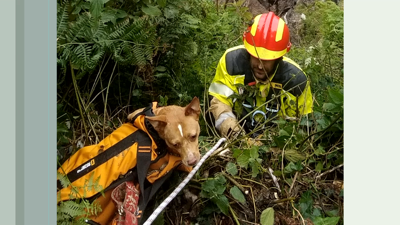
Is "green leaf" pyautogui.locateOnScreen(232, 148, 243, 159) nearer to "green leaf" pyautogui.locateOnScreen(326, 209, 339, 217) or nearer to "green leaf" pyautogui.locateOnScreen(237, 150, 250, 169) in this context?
"green leaf" pyautogui.locateOnScreen(237, 150, 250, 169)

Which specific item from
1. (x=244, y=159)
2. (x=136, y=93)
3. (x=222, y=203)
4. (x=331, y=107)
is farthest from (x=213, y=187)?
(x=136, y=93)

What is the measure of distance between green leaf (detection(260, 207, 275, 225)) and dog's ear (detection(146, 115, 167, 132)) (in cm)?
88

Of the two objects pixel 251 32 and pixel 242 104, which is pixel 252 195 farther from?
pixel 251 32

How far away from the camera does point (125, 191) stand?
2.86m

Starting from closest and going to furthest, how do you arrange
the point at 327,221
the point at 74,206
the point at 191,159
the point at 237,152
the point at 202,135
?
the point at 74,206, the point at 327,221, the point at 191,159, the point at 237,152, the point at 202,135

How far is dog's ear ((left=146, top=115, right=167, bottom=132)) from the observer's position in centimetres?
283

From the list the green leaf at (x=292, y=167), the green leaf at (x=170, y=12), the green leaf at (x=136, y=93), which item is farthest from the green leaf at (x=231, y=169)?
the green leaf at (x=170, y=12)

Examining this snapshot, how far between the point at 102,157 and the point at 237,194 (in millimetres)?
979

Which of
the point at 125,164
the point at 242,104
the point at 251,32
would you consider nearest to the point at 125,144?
the point at 125,164

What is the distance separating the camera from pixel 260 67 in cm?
441

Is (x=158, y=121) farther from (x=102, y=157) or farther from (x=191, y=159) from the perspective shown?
(x=102, y=157)

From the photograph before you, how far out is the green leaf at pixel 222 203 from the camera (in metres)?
3.04

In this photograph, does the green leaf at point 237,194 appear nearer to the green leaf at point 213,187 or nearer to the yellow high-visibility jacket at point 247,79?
the green leaf at point 213,187
